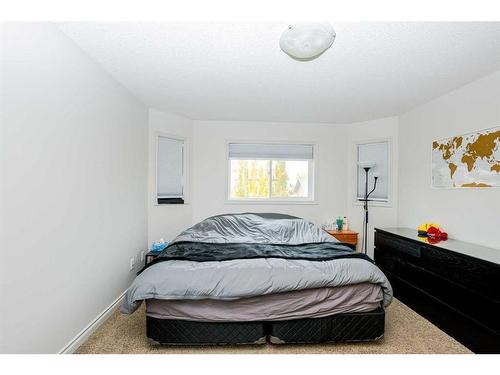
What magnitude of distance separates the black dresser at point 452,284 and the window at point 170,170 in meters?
2.99

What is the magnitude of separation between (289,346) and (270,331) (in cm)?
20

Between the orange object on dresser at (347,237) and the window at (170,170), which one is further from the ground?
the window at (170,170)

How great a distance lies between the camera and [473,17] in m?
1.01

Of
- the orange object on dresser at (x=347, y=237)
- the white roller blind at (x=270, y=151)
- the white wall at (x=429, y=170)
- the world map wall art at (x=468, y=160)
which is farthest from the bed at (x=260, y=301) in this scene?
the white roller blind at (x=270, y=151)

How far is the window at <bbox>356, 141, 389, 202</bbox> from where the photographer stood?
161 inches

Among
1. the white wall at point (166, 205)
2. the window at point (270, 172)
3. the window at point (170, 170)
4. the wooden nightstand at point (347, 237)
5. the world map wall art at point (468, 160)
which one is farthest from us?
the window at point (270, 172)

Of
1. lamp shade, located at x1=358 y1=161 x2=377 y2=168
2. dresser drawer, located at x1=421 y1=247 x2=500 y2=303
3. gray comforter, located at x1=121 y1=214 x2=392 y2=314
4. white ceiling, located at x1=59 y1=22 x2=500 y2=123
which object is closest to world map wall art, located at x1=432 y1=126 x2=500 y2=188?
white ceiling, located at x1=59 y1=22 x2=500 y2=123

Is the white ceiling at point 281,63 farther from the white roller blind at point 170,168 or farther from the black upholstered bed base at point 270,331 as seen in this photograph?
the black upholstered bed base at point 270,331

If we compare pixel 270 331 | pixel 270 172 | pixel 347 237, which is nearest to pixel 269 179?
pixel 270 172

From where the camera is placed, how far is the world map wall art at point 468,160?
2428mm

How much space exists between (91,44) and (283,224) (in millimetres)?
2695

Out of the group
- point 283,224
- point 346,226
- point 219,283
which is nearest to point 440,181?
point 346,226

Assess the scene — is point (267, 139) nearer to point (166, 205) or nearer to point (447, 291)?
point (166, 205)

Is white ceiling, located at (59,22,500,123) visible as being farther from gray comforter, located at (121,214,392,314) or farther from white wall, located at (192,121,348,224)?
gray comforter, located at (121,214,392,314)
